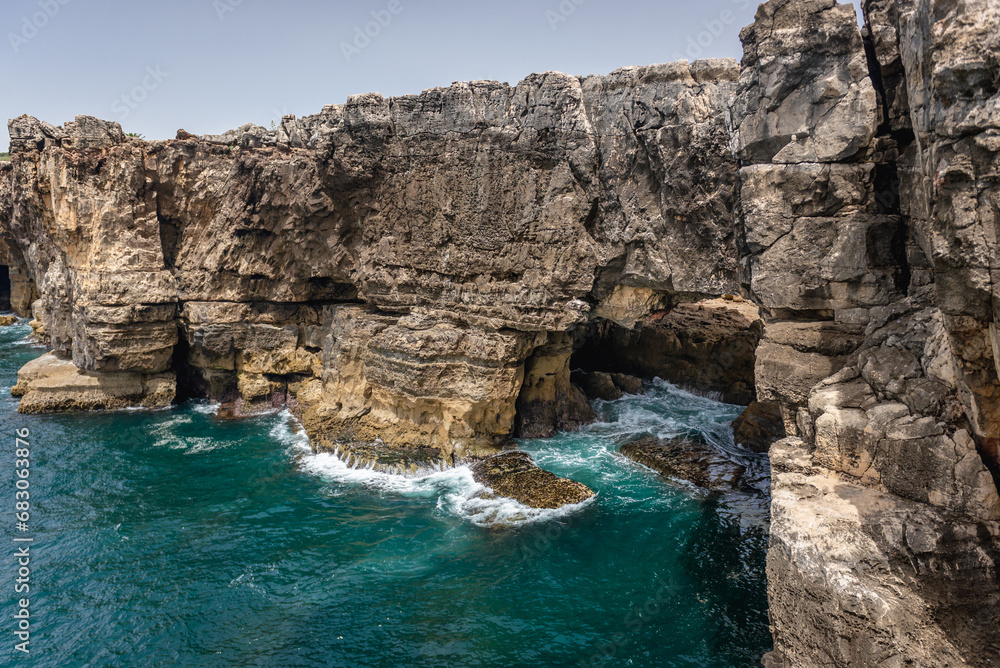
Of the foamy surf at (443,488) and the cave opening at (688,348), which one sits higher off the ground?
the cave opening at (688,348)

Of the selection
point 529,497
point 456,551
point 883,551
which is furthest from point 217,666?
point 883,551

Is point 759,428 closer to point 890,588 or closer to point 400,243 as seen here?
point 890,588

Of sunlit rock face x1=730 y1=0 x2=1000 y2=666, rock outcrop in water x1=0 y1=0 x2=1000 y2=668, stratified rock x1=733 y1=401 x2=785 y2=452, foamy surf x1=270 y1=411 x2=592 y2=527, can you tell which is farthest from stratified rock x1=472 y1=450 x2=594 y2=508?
sunlit rock face x1=730 y1=0 x2=1000 y2=666

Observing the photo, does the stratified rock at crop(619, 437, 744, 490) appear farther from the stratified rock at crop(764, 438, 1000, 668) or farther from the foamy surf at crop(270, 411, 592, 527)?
the stratified rock at crop(764, 438, 1000, 668)

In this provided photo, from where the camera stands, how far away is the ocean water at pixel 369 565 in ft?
39.1

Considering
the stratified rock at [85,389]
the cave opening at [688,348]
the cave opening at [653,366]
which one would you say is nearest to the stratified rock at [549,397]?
the cave opening at [653,366]

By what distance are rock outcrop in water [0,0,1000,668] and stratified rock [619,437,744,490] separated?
13.0 feet

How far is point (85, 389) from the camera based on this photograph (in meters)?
27.4

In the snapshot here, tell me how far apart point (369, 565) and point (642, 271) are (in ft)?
39.9

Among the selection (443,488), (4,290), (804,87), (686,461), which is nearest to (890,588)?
(804,87)

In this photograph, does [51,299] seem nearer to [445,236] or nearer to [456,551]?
[445,236]

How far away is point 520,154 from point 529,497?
11.3 m

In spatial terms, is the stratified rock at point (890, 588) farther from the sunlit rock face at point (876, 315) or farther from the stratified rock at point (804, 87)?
the stratified rock at point (804, 87)

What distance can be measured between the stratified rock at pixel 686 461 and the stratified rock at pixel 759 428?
150 centimetres
